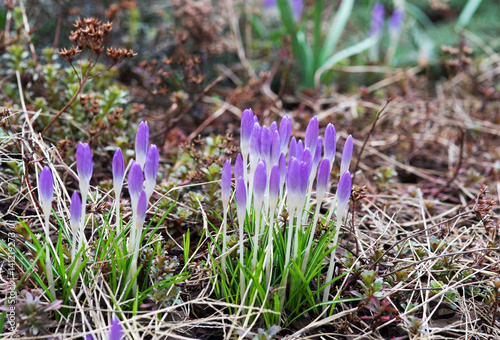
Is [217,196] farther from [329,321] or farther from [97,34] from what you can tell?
[97,34]

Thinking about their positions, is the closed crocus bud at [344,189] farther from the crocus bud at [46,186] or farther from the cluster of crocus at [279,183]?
the crocus bud at [46,186]

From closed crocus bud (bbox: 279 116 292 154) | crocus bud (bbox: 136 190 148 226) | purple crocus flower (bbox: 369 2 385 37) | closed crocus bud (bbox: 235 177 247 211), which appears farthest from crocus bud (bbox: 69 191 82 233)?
purple crocus flower (bbox: 369 2 385 37)

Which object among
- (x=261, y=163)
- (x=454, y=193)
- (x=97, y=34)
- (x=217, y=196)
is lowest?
(x=454, y=193)

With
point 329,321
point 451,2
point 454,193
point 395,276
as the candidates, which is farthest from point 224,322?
point 451,2

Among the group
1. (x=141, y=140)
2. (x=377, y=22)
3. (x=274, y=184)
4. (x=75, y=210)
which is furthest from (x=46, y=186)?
(x=377, y=22)

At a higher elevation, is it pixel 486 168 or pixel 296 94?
A: pixel 296 94

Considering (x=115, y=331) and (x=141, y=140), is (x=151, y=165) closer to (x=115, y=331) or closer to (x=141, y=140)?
(x=141, y=140)

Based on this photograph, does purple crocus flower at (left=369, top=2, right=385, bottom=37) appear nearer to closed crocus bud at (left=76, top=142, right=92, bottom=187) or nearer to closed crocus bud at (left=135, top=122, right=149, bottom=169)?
closed crocus bud at (left=135, top=122, right=149, bottom=169)
